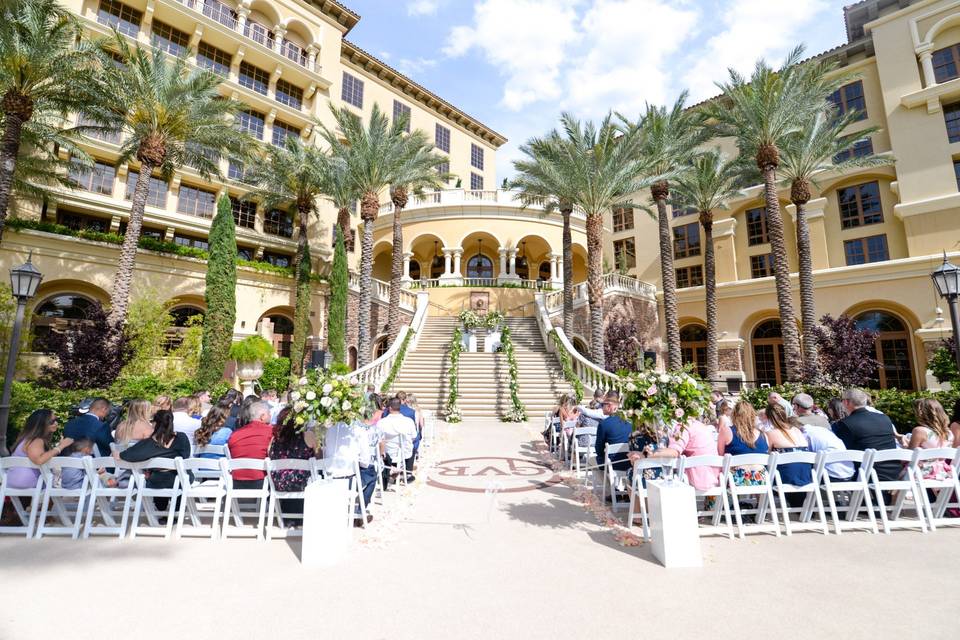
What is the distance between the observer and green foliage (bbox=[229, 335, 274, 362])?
1788cm

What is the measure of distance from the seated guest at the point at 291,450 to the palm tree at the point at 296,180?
54.2ft

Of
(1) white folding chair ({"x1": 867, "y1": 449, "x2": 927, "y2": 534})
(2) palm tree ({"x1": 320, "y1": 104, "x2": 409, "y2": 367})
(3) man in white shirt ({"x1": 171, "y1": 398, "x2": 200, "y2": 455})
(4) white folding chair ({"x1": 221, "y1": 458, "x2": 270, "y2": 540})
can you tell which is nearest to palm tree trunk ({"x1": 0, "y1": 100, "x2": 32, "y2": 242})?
(2) palm tree ({"x1": 320, "y1": 104, "x2": 409, "y2": 367})

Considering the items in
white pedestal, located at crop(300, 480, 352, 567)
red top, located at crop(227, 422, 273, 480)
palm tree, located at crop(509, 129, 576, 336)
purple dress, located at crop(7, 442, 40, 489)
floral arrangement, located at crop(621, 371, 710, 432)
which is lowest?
white pedestal, located at crop(300, 480, 352, 567)

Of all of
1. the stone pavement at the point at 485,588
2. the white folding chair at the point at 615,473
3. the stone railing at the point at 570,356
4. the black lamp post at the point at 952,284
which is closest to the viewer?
the stone pavement at the point at 485,588

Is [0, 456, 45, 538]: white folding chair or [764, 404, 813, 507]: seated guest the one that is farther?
[764, 404, 813, 507]: seated guest

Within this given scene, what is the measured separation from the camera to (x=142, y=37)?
814 inches

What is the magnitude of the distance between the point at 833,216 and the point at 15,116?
113 feet

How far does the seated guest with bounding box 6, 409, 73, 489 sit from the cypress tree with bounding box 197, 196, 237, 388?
11876mm

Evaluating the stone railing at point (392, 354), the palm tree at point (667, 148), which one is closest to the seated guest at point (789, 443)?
the stone railing at point (392, 354)

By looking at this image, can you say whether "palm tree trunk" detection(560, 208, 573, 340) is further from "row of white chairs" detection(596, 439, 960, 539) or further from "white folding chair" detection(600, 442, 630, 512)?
"row of white chairs" detection(596, 439, 960, 539)

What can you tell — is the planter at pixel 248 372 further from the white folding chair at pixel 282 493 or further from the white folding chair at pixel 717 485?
the white folding chair at pixel 717 485

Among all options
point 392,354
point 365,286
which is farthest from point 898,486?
point 365,286

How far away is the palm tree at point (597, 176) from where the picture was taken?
1710cm

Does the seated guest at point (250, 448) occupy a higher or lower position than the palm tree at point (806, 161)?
lower
